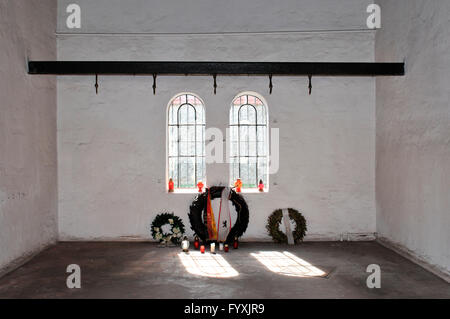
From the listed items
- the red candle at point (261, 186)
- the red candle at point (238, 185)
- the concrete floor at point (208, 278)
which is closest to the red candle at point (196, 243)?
the concrete floor at point (208, 278)

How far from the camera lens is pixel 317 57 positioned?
8.59m

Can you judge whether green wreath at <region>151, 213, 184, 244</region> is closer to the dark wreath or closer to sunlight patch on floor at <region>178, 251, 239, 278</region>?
the dark wreath

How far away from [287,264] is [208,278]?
5.05 feet

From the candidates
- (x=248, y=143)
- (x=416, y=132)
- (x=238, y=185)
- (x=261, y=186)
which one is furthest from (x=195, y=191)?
(x=416, y=132)

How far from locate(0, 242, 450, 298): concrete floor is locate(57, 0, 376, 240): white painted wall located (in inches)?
39.3

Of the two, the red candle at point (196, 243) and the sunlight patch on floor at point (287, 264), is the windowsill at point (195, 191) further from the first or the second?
the sunlight patch on floor at point (287, 264)

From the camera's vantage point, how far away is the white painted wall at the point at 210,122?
28.0 ft

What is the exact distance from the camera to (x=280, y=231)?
8289 millimetres

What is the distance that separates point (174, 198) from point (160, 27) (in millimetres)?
3835

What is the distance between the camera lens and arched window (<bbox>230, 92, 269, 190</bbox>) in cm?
895

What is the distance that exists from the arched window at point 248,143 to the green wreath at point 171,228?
1625 mm

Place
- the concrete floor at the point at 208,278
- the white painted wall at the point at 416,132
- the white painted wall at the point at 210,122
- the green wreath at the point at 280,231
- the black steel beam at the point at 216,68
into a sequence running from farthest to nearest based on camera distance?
the white painted wall at the point at 210,122
the green wreath at the point at 280,231
the black steel beam at the point at 216,68
the white painted wall at the point at 416,132
the concrete floor at the point at 208,278
